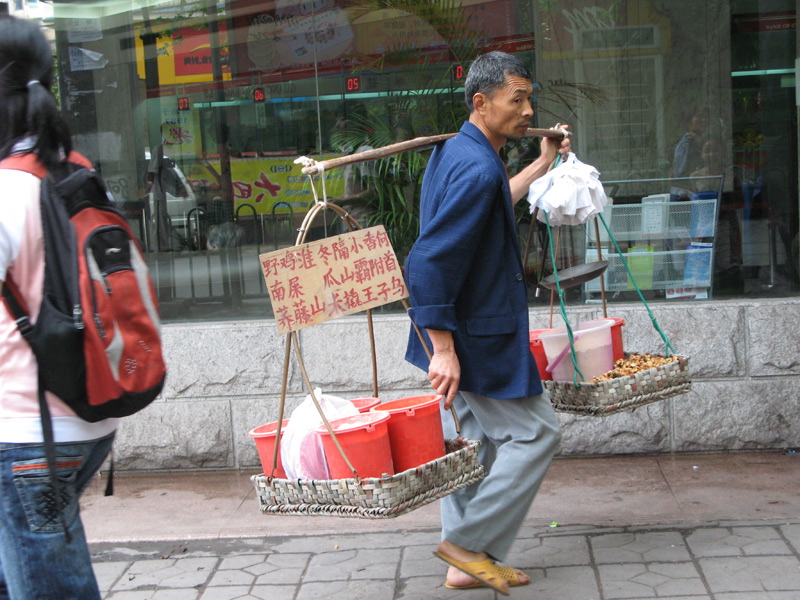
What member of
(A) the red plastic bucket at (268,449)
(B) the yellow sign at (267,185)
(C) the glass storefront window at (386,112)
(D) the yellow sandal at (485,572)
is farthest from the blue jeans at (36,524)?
(B) the yellow sign at (267,185)

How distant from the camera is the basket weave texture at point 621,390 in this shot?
3.09 m

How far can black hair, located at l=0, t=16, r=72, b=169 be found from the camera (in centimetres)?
209

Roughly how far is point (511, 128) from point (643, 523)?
1953 mm

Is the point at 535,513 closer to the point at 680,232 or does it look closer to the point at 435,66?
the point at 680,232

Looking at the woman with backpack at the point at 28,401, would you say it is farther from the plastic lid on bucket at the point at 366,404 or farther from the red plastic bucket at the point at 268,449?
the plastic lid on bucket at the point at 366,404

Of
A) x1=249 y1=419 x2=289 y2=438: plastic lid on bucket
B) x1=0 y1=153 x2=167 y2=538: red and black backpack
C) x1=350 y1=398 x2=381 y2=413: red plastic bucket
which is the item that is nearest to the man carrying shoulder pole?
x1=350 y1=398 x2=381 y2=413: red plastic bucket

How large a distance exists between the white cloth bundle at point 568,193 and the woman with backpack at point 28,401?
72.5 inches

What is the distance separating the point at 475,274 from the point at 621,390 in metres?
0.74

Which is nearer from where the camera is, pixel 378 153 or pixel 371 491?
pixel 371 491

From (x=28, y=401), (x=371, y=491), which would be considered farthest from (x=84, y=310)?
(x=371, y=491)

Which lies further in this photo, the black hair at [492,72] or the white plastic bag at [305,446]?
the black hair at [492,72]

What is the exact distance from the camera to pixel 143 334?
212cm

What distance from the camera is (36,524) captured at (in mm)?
2066

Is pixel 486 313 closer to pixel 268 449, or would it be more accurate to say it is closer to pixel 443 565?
pixel 268 449
